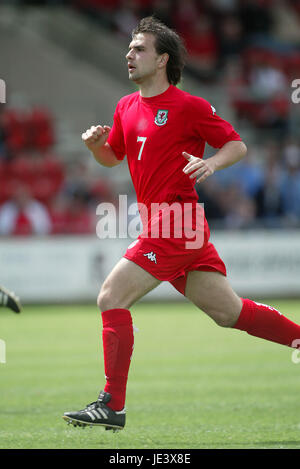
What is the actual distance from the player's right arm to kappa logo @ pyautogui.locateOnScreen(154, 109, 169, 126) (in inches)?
14.1

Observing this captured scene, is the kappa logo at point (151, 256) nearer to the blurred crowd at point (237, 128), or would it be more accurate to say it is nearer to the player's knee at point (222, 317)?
the player's knee at point (222, 317)

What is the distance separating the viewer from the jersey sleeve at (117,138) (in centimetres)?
624

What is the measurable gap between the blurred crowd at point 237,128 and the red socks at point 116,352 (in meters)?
10.6

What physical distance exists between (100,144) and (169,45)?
827 millimetres

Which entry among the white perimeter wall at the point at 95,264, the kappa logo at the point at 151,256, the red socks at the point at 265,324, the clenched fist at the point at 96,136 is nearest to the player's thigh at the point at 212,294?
the red socks at the point at 265,324

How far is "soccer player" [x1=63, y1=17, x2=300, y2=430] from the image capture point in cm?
559

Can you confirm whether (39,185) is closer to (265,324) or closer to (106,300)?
(265,324)

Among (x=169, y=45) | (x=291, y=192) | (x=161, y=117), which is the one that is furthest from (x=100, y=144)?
(x=291, y=192)

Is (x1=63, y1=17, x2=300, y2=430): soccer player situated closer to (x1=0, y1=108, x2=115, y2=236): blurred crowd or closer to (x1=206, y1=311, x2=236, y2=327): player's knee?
(x1=206, y1=311, x2=236, y2=327): player's knee

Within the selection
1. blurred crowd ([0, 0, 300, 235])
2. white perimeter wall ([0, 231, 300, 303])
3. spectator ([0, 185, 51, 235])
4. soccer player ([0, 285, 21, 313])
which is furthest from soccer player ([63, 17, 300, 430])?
blurred crowd ([0, 0, 300, 235])

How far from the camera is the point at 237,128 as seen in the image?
2198 cm

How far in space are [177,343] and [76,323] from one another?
2.59 meters

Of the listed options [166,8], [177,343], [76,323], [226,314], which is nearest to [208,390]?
[226,314]
